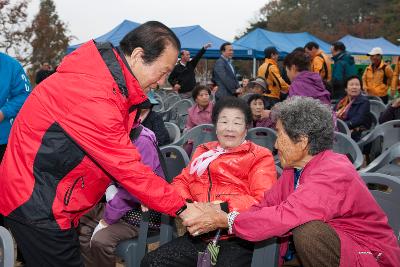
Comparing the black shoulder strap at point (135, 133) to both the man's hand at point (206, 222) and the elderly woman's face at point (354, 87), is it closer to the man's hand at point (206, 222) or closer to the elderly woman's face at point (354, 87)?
the man's hand at point (206, 222)

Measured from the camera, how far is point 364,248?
1.90 meters

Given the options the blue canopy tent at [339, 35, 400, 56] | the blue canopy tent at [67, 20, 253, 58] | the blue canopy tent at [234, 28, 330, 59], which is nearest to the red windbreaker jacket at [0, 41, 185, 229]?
the blue canopy tent at [67, 20, 253, 58]

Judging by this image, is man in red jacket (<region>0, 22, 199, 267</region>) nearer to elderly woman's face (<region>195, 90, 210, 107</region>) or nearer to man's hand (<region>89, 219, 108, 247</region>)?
man's hand (<region>89, 219, 108, 247</region>)

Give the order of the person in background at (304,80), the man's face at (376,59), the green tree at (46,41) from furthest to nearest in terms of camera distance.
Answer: the green tree at (46,41)
the man's face at (376,59)
the person in background at (304,80)

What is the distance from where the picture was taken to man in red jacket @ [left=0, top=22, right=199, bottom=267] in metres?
1.78

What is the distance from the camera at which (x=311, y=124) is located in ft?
6.83

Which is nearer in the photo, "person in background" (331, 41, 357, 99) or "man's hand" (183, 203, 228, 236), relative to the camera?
"man's hand" (183, 203, 228, 236)

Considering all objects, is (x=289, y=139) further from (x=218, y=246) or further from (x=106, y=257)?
(x=106, y=257)

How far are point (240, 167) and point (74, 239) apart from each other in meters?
1.11

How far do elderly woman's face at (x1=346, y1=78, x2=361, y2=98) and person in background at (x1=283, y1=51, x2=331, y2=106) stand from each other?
44.4 inches

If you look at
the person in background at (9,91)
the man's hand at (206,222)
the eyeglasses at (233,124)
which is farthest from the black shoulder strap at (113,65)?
the person in background at (9,91)

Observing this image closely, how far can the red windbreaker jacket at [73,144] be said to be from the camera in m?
1.77

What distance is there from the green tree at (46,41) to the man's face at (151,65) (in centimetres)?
2222

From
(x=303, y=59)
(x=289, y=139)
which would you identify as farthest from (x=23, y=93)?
(x=303, y=59)
